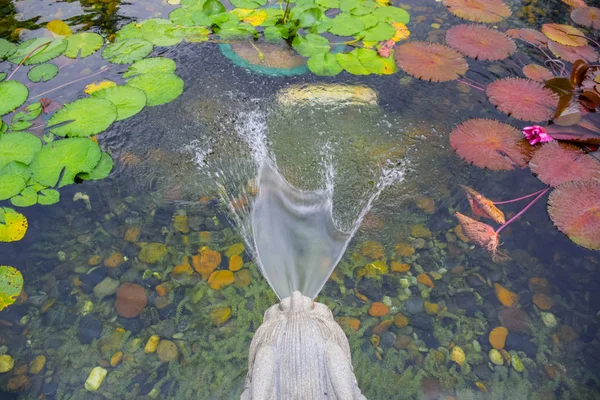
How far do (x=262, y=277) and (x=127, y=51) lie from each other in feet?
8.25

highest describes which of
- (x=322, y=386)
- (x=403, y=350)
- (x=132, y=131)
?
(x=322, y=386)

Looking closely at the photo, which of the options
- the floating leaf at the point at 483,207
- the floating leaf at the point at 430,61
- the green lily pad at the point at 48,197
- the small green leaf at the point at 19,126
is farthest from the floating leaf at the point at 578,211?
the small green leaf at the point at 19,126

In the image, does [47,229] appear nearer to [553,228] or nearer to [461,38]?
[553,228]

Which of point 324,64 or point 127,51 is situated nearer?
point 324,64

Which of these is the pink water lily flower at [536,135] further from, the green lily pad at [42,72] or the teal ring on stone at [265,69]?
the green lily pad at [42,72]

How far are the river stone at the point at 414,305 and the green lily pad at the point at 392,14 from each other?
2.86 m

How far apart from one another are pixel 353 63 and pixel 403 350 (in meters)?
2.47

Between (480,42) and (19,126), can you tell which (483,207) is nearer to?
(480,42)

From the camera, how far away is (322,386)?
4.99ft

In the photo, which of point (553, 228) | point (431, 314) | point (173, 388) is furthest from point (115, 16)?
point (553, 228)

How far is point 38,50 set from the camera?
3.89 meters

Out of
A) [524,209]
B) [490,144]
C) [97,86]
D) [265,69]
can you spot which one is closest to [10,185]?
[97,86]

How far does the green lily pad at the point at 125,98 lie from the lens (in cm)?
338

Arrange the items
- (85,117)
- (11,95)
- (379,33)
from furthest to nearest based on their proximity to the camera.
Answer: (379,33)
(11,95)
(85,117)
